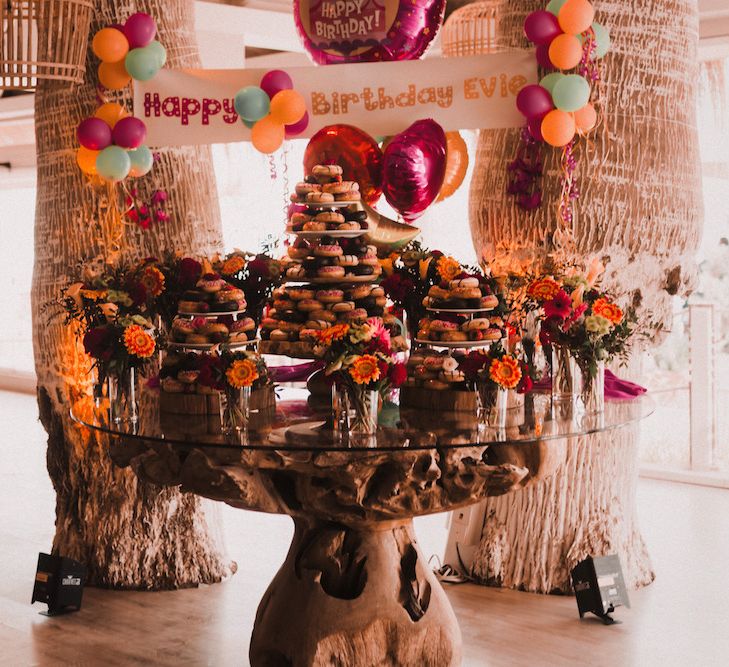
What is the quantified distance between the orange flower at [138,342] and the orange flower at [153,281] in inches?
21.3

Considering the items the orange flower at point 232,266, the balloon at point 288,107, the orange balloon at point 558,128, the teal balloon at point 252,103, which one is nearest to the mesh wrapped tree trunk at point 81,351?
the teal balloon at point 252,103

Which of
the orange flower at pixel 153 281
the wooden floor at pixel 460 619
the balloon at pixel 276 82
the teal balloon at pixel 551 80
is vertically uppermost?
the balloon at pixel 276 82

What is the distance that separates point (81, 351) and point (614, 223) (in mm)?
2273

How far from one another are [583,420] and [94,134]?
Result: 7.64ft

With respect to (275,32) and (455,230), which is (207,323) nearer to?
(275,32)

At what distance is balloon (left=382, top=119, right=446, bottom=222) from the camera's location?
439cm

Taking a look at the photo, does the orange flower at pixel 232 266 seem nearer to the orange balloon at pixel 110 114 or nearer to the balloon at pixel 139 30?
the orange balloon at pixel 110 114

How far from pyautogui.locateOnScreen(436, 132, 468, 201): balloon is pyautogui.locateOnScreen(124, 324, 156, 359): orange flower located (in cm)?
177

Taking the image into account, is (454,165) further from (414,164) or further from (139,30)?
(139,30)

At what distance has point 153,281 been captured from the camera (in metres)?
4.07

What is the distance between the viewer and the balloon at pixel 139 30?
14.6 ft

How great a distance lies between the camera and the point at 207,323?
11.7 feet

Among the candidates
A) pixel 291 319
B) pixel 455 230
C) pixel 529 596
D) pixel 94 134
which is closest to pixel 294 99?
pixel 94 134

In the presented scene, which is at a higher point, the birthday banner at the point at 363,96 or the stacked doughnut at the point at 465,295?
the birthday banner at the point at 363,96
